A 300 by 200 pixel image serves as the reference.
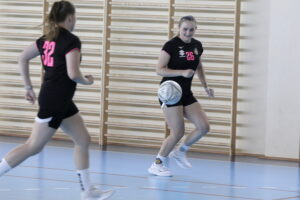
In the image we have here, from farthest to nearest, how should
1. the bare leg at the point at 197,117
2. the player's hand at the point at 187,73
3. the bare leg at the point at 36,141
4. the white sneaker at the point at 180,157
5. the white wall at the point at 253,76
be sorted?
the white wall at the point at 253,76 < the white sneaker at the point at 180,157 < the bare leg at the point at 197,117 < the player's hand at the point at 187,73 < the bare leg at the point at 36,141

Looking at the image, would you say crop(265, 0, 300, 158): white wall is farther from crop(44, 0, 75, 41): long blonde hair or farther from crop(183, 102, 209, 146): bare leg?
crop(44, 0, 75, 41): long blonde hair

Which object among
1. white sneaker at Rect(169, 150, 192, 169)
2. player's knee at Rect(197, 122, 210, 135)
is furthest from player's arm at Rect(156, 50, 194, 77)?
white sneaker at Rect(169, 150, 192, 169)

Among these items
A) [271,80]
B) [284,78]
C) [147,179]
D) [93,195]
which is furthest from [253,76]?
[93,195]

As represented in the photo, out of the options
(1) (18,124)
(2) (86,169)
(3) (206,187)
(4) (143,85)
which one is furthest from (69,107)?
(1) (18,124)

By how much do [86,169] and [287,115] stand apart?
16.2ft

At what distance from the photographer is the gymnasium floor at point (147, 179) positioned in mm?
6828

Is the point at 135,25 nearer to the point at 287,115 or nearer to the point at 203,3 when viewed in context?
the point at 203,3

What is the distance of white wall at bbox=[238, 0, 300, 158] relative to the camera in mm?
10023

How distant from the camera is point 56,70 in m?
5.69

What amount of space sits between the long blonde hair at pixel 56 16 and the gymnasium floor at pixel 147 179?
1.61 meters

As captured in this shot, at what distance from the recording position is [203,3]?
35.5ft

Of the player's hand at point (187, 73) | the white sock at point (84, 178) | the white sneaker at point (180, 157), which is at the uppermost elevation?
the player's hand at point (187, 73)

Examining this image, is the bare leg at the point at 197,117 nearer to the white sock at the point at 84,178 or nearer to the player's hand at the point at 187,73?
the player's hand at the point at 187,73

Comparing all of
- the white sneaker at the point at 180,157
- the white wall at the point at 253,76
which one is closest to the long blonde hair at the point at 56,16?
the white sneaker at the point at 180,157
